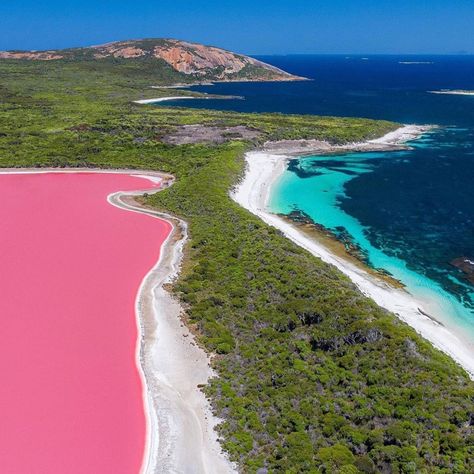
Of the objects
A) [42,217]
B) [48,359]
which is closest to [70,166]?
[42,217]

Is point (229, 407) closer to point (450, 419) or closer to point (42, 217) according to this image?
point (450, 419)

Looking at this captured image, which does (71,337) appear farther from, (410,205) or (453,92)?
(453,92)

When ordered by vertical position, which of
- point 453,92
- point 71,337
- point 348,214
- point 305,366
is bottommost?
point 305,366

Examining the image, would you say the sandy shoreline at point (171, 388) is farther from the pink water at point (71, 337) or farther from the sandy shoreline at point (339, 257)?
the sandy shoreline at point (339, 257)

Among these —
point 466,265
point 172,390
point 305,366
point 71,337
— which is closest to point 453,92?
point 466,265

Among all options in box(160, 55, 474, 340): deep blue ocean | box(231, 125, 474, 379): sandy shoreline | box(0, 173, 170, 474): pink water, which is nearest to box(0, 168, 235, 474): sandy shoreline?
box(0, 173, 170, 474): pink water

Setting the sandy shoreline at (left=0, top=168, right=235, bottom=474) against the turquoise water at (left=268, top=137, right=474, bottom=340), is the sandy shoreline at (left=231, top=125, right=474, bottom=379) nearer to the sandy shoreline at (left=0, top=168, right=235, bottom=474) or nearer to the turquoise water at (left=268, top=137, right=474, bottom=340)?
the turquoise water at (left=268, top=137, right=474, bottom=340)
